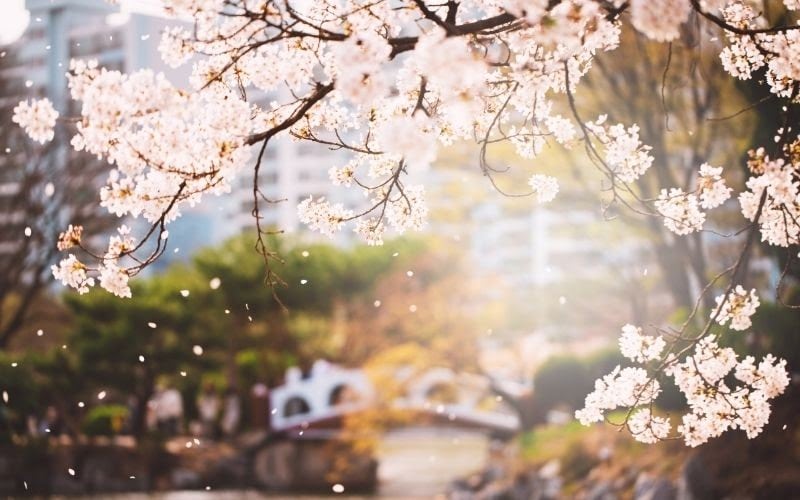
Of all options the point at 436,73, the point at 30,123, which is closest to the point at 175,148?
the point at 30,123

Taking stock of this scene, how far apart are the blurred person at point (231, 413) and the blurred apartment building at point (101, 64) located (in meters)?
2.76

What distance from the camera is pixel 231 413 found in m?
14.2

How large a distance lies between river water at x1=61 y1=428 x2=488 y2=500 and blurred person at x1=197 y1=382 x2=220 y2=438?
125 centimetres

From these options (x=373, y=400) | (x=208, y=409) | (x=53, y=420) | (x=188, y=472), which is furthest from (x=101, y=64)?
(x=373, y=400)

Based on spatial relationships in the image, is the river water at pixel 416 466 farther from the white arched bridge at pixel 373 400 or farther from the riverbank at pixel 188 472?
the white arched bridge at pixel 373 400

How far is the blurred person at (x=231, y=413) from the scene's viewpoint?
1403 centimetres

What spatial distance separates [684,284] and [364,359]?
6460 mm

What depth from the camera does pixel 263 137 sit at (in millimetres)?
2285

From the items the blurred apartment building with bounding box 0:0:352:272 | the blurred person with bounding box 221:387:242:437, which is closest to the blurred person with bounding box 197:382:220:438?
the blurred person with bounding box 221:387:242:437

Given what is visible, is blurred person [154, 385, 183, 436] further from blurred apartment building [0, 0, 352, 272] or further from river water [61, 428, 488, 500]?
blurred apartment building [0, 0, 352, 272]

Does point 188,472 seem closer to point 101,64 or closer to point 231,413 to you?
point 231,413

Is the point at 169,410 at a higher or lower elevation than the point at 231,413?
higher

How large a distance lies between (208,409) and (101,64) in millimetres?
5728

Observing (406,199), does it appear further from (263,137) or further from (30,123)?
(30,123)
